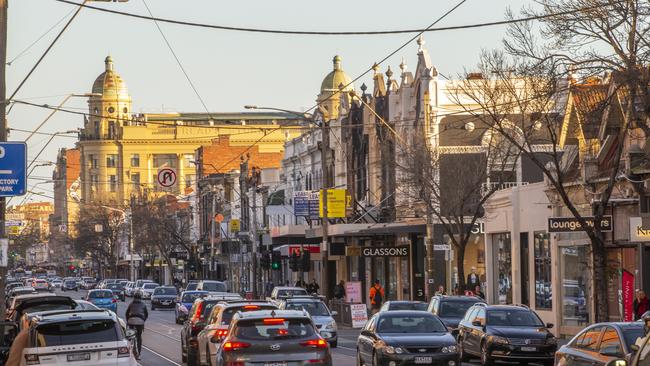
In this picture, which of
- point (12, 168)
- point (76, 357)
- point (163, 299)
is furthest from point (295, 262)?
point (76, 357)

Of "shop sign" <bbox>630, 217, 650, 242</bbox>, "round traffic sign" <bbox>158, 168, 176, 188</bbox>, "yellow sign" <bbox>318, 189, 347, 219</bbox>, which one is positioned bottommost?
"shop sign" <bbox>630, 217, 650, 242</bbox>

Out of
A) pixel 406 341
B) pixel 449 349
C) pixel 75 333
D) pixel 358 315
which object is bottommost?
pixel 358 315

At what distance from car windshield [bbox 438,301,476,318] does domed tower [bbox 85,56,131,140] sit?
154928mm

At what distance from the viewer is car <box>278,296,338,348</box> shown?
130 feet

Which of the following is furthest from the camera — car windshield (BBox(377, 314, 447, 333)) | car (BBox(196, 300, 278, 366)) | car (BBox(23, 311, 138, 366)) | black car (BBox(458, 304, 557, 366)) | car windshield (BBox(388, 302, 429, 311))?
car windshield (BBox(388, 302, 429, 311))

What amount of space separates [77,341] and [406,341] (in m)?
8.64

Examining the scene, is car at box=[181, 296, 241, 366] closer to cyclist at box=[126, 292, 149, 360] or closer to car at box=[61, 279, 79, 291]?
cyclist at box=[126, 292, 149, 360]

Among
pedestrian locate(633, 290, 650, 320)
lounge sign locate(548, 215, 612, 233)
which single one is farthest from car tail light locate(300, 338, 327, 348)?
lounge sign locate(548, 215, 612, 233)

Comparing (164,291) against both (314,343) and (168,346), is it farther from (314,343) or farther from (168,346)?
(314,343)

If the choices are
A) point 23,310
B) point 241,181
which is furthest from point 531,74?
point 241,181

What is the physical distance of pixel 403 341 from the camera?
27.5 m

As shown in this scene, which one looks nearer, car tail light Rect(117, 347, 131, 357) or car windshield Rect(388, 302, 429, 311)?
car tail light Rect(117, 347, 131, 357)

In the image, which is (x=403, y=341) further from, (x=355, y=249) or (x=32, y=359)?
(x=355, y=249)

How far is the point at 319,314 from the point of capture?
4038 cm
